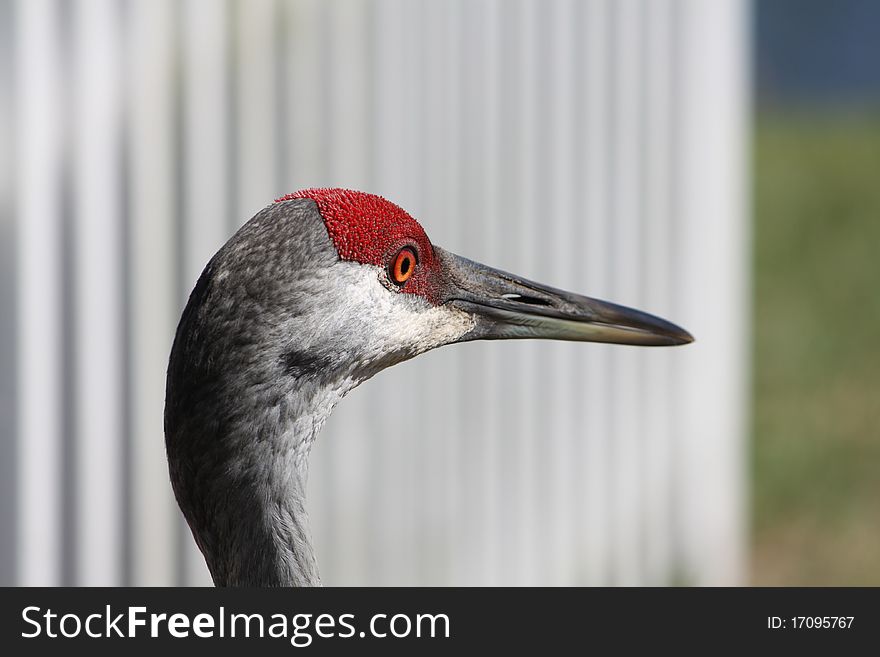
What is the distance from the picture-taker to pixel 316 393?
1.68 meters

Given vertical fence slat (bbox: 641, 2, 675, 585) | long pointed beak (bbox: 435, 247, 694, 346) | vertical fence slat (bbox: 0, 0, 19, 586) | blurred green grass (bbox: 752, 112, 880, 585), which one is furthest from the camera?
blurred green grass (bbox: 752, 112, 880, 585)

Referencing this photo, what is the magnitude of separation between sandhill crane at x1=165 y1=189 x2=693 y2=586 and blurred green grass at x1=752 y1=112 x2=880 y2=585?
3.89 meters

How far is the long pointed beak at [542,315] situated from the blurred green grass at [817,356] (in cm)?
350

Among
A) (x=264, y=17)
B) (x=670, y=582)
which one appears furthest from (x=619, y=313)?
(x=670, y=582)

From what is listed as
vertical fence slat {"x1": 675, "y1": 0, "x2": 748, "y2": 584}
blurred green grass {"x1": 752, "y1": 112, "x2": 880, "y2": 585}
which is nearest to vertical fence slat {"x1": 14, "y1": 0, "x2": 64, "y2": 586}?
vertical fence slat {"x1": 675, "y1": 0, "x2": 748, "y2": 584}

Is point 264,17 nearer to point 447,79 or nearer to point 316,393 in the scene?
point 447,79

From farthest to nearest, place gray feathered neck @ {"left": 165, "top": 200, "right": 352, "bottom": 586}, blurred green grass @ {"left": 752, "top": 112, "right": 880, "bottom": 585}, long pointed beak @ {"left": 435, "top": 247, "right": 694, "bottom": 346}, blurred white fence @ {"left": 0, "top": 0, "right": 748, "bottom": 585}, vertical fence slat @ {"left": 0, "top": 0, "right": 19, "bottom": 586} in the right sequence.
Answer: blurred green grass @ {"left": 752, "top": 112, "right": 880, "bottom": 585}
blurred white fence @ {"left": 0, "top": 0, "right": 748, "bottom": 585}
vertical fence slat @ {"left": 0, "top": 0, "right": 19, "bottom": 586}
long pointed beak @ {"left": 435, "top": 247, "right": 694, "bottom": 346}
gray feathered neck @ {"left": 165, "top": 200, "right": 352, "bottom": 586}

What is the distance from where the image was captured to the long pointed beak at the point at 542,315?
1918 millimetres

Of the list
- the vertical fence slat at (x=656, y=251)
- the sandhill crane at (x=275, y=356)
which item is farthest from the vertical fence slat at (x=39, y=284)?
the vertical fence slat at (x=656, y=251)

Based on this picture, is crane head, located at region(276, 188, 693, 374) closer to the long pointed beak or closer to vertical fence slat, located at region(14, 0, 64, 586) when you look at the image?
the long pointed beak

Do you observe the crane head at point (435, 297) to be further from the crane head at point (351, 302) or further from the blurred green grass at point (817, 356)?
the blurred green grass at point (817, 356)

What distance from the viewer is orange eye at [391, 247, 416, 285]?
69.3 inches

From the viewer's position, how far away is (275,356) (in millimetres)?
1603
